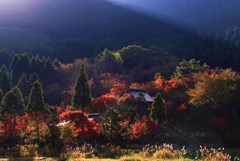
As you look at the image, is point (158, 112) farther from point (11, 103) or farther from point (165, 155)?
point (165, 155)

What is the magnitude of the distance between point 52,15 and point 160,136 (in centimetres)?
6787

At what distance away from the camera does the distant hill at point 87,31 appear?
70000 millimetres

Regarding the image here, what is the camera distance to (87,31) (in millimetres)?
85562

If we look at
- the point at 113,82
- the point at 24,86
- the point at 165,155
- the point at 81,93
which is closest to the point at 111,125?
the point at 81,93

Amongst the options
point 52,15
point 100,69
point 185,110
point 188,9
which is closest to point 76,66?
point 100,69

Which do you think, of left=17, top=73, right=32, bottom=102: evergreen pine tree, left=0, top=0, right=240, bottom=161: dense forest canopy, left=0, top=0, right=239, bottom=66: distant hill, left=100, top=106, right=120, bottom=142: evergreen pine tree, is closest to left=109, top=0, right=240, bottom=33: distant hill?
left=0, top=0, right=240, bottom=161: dense forest canopy

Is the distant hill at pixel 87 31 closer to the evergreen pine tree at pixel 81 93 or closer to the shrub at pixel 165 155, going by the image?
the evergreen pine tree at pixel 81 93

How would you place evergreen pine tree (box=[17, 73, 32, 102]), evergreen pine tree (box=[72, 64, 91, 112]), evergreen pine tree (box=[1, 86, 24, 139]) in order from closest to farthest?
evergreen pine tree (box=[1, 86, 24, 139]) < evergreen pine tree (box=[72, 64, 91, 112]) < evergreen pine tree (box=[17, 73, 32, 102])

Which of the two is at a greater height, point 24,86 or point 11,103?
point 11,103

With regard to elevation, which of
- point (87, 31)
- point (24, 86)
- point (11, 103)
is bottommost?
point (24, 86)

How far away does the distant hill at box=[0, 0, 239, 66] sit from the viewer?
7000 cm

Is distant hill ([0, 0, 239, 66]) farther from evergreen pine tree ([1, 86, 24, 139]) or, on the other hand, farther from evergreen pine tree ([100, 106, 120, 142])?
evergreen pine tree ([1, 86, 24, 139])

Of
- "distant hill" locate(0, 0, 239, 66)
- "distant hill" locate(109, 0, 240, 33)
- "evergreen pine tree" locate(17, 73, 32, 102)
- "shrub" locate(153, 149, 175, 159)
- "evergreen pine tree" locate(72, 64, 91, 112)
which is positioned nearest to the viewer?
"shrub" locate(153, 149, 175, 159)

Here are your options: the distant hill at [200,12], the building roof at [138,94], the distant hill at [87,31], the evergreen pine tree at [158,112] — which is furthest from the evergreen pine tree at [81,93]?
the distant hill at [200,12]
